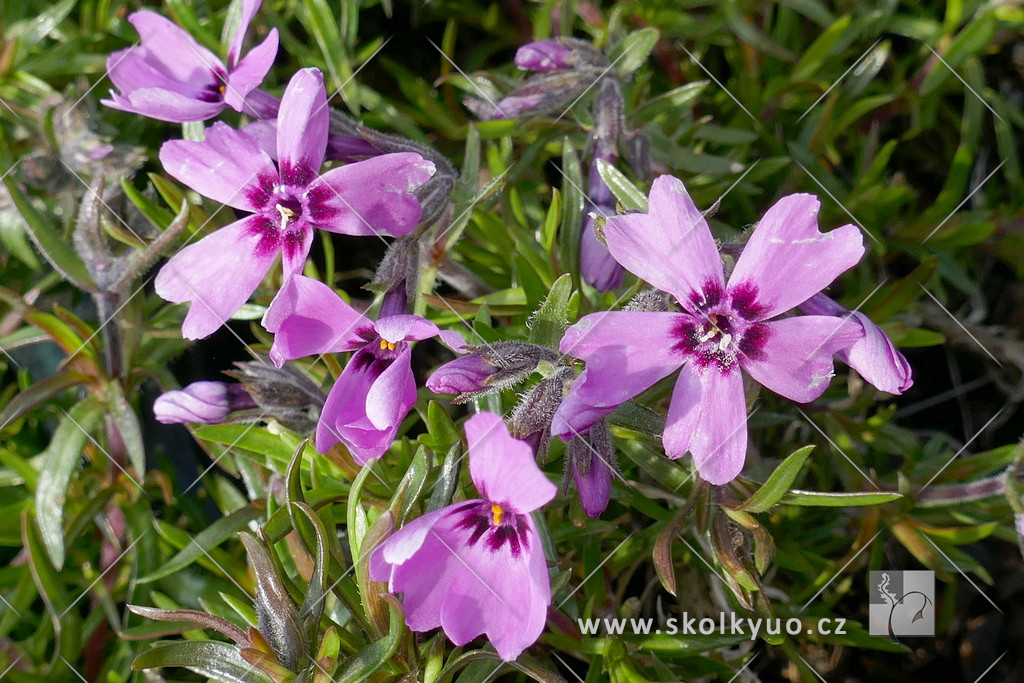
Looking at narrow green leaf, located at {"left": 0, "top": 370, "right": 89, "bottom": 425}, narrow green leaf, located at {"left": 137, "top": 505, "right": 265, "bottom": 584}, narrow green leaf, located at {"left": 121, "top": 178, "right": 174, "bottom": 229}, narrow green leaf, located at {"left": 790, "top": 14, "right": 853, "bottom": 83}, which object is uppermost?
narrow green leaf, located at {"left": 790, "top": 14, "right": 853, "bottom": 83}

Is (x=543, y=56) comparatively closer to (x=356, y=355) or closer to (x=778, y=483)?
(x=356, y=355)

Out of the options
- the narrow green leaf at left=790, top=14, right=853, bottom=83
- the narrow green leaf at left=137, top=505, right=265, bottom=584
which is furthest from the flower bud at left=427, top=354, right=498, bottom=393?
the narrow green leaf at left=790, top=14, right=853, bottom=83

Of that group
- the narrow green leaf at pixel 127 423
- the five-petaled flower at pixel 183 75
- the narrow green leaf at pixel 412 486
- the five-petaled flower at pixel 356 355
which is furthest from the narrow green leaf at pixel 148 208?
the narrow green leaf at pixel 412 486

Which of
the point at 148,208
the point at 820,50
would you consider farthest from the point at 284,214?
the point at 820,50

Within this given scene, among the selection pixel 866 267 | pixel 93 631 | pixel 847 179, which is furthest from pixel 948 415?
pixel 93 631

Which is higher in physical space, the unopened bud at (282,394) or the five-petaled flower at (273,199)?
the five-petaled flower at (273,199)

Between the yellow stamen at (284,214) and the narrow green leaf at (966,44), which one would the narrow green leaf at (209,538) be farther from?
the narrow green leaf at (966,44)

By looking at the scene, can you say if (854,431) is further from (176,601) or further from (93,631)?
(93,631)

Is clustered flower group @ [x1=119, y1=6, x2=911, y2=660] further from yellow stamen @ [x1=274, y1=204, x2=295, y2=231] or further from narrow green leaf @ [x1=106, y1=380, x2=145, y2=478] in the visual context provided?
narrow green leaf @ [x1=106, y1=380, x2=145, y2=478]
